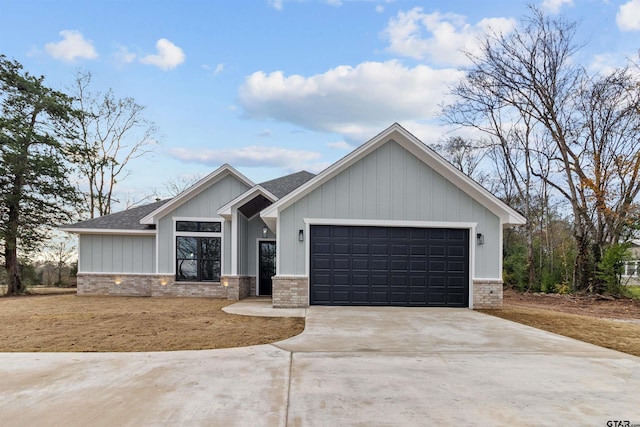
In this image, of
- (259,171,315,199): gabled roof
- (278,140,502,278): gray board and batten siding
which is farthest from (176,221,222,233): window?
(278,140,502,278): gray board and batten siding

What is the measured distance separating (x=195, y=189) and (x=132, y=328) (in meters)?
7.11

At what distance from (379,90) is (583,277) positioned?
42.6 ft

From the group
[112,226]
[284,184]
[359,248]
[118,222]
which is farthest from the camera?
[284,184]

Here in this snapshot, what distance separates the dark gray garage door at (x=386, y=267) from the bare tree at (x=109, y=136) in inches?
679

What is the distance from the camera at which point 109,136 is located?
78.9ft

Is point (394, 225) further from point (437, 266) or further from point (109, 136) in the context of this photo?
point (109, 136)

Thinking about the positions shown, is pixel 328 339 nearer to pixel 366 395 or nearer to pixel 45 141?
pixel 366 395

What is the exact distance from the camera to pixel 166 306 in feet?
37.0

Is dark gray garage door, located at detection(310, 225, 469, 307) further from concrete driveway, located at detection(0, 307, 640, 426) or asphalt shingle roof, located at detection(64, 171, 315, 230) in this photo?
concrete driveway, located at detection(0, 307, 640, 426)

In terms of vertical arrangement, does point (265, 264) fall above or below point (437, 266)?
below

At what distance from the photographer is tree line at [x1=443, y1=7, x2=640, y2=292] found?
15.4 metres

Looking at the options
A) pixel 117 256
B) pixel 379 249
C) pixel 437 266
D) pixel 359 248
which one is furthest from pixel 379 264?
pixel 117 256

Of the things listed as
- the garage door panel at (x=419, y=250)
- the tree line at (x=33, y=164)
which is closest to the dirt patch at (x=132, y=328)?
the garage door panel at (x=419, y=250)

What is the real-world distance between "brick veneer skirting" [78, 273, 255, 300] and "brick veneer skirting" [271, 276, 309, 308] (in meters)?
3.18
